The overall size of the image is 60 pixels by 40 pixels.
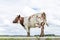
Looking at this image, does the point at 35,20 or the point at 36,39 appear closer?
the point at 36,39

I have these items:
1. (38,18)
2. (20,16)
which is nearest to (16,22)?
(20,16)

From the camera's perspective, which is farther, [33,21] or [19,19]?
[19,19]

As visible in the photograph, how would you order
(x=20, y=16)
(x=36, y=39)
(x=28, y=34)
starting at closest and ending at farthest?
(x=36, y=39) < (x=28, y=34) < (x=20, y=16)

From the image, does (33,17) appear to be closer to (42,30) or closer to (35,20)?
(35,20)

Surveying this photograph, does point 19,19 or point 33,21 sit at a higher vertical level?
point 19,19

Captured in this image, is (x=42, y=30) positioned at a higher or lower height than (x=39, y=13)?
lower

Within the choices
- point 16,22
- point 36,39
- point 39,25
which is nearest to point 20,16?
point 16,22

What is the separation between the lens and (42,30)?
7172 mm

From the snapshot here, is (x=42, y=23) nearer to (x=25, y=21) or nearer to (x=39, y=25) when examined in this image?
(x=39, y=25)

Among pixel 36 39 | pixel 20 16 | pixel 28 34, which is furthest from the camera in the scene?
pixel 20 16

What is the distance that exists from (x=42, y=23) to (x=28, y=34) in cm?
87

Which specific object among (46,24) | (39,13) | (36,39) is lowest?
(36,39)

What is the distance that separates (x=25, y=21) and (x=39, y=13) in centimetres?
74

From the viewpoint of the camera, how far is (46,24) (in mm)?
7227
